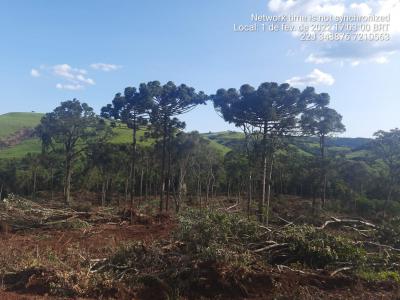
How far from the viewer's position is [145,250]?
964cm

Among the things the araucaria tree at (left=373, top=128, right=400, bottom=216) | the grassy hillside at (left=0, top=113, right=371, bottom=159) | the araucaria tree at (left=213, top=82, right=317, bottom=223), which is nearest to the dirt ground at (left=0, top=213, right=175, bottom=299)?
the araucaria tree at (left=213, top=82, right=317, bottom=223)

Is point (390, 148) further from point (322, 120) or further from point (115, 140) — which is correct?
point (115, 140)

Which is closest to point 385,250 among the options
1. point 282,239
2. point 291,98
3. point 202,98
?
point 282,239

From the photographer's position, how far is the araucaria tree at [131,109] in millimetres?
28919

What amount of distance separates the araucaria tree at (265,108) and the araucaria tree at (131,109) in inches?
189

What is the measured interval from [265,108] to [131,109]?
30.2ft

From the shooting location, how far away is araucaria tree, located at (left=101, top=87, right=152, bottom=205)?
28919mm

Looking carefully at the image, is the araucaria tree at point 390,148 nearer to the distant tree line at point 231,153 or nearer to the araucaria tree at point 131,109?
the distant tree line at point 231,153

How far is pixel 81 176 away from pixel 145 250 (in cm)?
5000

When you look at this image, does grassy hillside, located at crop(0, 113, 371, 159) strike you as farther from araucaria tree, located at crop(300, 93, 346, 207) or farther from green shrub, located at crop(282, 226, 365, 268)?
green shrub, located at crop(282, 226, 365, 268)

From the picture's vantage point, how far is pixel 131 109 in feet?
97.9

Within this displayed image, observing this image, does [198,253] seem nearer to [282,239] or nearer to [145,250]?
[145,250]

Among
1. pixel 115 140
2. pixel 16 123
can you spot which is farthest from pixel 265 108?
pixel 16 123

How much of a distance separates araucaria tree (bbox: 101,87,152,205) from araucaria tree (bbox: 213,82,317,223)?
480cm
